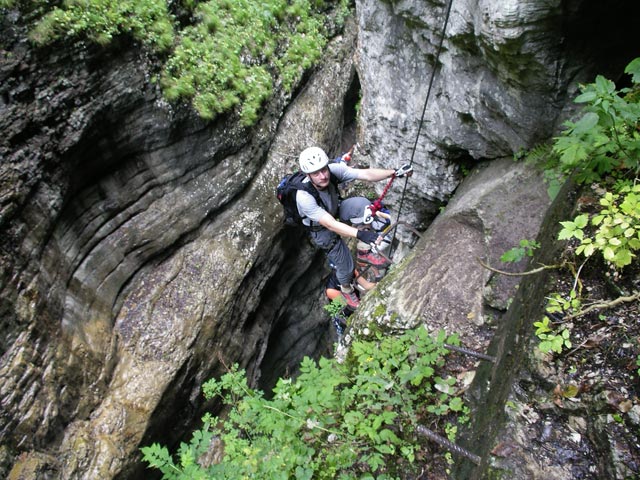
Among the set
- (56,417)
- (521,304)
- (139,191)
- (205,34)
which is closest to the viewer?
(521,304)

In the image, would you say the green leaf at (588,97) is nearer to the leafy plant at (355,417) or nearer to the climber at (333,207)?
the leafy plant at (355,417)

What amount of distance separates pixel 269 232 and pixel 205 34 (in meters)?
3.66

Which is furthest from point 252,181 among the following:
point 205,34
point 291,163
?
point 205,34

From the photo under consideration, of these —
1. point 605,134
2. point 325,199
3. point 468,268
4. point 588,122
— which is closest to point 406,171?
point 325,199

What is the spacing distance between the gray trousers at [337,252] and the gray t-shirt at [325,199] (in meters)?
0.55

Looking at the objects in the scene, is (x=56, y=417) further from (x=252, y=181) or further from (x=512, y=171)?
(x=512, y=171)

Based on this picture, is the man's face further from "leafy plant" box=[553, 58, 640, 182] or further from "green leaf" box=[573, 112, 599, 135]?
"green leaf" box=[573, 112, 599, 135]

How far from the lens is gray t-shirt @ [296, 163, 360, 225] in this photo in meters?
6.31

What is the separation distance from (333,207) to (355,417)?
4034mm

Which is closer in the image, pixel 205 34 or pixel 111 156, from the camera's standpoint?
pixel 111 156

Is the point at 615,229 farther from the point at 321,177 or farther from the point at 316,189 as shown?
the point at 316,189

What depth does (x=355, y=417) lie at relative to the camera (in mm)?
3350

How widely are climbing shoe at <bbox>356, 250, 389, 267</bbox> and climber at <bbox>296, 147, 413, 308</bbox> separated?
0.02 metres

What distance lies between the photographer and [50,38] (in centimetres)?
496
